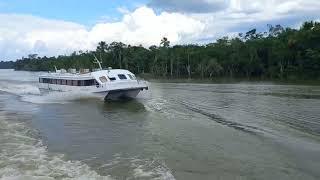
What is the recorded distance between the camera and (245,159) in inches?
564

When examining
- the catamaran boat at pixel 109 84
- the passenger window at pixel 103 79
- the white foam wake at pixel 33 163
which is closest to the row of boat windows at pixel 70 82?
the catamaran boat at pixel 109 84

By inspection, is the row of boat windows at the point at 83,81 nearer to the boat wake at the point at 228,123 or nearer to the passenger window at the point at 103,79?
the passenger window at the point at 103,79

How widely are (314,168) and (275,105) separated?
18279 millimetres

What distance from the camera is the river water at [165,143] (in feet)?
43.3

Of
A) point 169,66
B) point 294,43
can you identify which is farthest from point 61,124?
point 169,66

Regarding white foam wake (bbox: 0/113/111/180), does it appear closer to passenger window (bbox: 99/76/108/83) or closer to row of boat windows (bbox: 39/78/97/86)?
passenger window (bbox: 99/76/108/83)

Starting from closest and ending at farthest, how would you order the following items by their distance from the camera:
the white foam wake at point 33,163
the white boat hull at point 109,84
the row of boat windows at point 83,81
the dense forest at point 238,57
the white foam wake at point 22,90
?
the white foam wake at point 33,163 < the white boat hull at point 109,84 < the row of boat windows at point 83,81 < the white foam wake at point 22,90 < the dense forest at point 238,57

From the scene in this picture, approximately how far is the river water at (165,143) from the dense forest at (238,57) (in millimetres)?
49892

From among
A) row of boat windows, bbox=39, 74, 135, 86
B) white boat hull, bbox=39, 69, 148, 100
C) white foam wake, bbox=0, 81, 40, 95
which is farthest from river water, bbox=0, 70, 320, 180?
white foam wake, bbox=0, 81, 40, 95

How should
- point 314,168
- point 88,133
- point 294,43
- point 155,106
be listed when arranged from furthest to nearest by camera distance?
point 294,43, point 155,106, point 88,133, point 314,168

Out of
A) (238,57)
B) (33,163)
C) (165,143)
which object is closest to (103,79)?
(165,143)

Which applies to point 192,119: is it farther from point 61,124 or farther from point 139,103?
point 139,103

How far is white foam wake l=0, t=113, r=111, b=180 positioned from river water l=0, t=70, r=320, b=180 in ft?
0.09

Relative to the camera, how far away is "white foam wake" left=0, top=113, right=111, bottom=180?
12.9 metres
